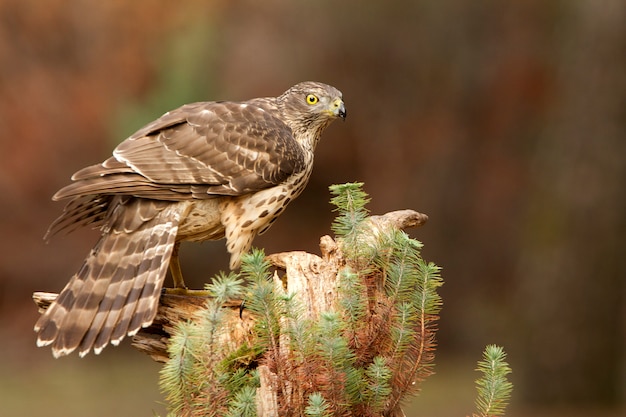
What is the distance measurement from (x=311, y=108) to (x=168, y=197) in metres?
1.09

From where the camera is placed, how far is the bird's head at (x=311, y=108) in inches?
204

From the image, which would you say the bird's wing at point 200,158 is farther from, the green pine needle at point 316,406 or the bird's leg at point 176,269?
the green pine needle at point 316,406

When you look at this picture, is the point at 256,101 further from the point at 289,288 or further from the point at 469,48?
the point at 469,48

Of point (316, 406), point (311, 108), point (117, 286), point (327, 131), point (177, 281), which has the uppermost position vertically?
point (327, 131)

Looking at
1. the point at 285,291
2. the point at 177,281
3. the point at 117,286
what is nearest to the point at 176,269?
the point at 177,281

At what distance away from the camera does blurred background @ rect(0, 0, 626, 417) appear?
35.1 ft

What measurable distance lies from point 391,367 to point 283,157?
1540 mm

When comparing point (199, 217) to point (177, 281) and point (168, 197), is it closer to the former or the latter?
point (168, 197)

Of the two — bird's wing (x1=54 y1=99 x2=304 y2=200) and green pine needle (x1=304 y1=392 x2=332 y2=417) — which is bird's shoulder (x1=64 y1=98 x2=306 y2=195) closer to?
bird's wing (x1=54 y1=99 x2=304 y2=200)

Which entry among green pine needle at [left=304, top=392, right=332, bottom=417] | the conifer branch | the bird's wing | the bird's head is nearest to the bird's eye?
the bird's head

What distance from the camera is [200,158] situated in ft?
15.4

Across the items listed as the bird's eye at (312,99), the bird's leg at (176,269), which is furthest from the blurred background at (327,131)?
the bird's eye at (312,99)

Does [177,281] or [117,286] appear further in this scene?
[177,281]

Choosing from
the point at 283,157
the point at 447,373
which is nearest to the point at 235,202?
the point at 283,157
